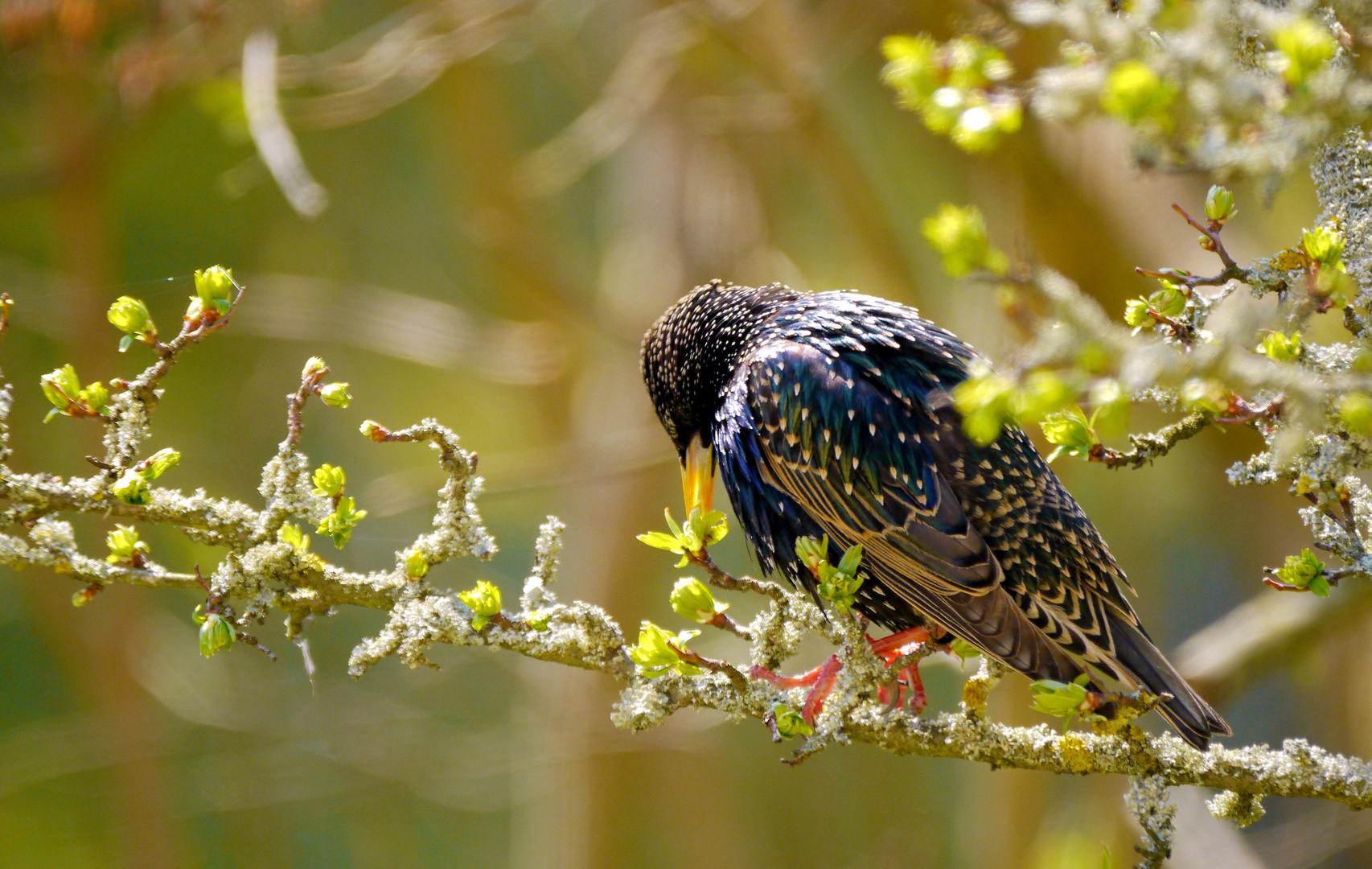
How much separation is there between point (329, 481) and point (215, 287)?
1.18 feet

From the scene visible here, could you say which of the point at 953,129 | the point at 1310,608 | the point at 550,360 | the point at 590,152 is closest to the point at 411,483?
the point at 550,360

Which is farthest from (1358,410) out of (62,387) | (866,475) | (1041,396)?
(62,387)

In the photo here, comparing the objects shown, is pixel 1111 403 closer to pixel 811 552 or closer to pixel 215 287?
pixel 811 552

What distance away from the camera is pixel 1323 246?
1365 mm

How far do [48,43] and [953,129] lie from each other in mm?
4281

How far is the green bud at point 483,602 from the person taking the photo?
1.68 meters

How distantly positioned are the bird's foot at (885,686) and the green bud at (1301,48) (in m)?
1.13

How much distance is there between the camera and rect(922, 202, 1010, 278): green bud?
1.10 m

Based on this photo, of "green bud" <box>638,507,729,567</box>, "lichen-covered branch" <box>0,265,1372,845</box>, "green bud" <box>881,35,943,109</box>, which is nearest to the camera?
"green bud" <box>881,35,943,109</box>

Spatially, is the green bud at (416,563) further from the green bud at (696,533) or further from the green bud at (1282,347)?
the green bud at (1282,347)

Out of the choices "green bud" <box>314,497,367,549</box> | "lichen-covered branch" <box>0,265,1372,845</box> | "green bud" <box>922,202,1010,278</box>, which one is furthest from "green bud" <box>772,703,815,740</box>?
"green bud" <box>922,202,1010,278</box>

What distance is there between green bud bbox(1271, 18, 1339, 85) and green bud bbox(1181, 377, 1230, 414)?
1.01 ft

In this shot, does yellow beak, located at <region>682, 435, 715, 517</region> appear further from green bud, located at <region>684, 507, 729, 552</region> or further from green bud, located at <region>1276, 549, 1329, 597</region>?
green bud, located at <region>1276, 549, 1329, 597</region>

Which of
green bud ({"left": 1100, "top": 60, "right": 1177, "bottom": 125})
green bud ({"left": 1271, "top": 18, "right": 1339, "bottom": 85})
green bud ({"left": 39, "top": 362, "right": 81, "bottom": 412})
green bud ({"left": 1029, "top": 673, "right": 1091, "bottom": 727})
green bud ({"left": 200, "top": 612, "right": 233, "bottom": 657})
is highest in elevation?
green bud ({"left": 39, "top": 362, "right": 81, "bottom": 412})
